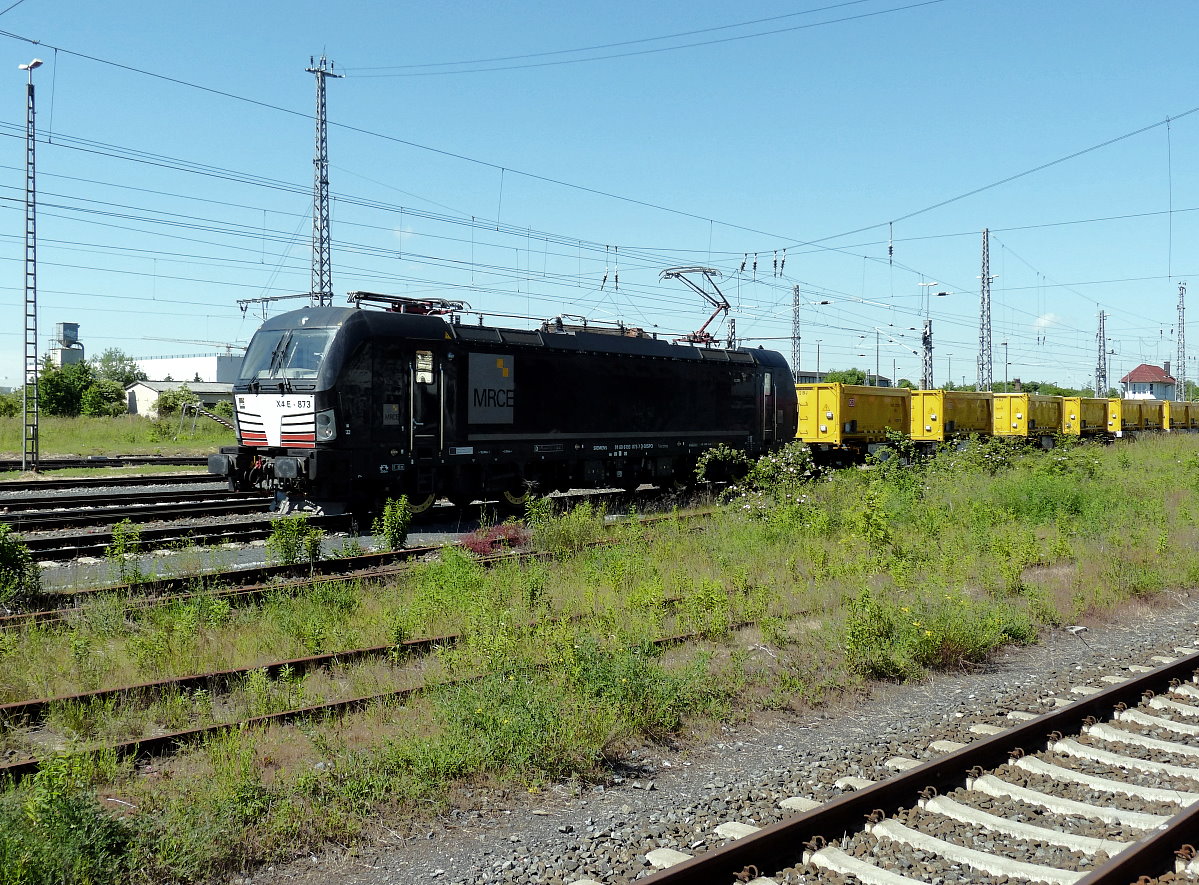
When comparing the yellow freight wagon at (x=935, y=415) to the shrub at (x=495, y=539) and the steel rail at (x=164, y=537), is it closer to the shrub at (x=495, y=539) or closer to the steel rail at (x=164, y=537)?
the shrub at (x=495, y=539)

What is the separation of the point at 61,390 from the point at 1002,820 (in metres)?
65.0

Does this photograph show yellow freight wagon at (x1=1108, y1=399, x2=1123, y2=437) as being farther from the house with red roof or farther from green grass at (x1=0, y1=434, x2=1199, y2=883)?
the house with red roof

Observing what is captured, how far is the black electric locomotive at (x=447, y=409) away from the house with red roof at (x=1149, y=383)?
102801 mm

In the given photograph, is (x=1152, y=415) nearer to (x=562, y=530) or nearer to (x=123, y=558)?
(x=562, y=530)

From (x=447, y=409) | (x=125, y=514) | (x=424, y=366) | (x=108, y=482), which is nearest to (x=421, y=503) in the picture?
(x=447, y=409)

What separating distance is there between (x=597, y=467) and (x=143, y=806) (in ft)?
46.6

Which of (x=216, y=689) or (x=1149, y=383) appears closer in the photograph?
(x=216, y=689)

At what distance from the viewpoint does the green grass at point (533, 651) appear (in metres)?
4.96

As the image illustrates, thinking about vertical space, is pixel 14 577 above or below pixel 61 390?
below

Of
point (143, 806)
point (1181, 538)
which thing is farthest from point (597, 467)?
point (143, 806)

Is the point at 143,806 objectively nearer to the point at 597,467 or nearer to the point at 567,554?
the point at 567,554

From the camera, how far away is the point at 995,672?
827 centimetres

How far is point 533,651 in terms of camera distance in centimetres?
770

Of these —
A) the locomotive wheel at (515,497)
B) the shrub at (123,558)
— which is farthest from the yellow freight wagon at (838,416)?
the shrub at (123,558)
